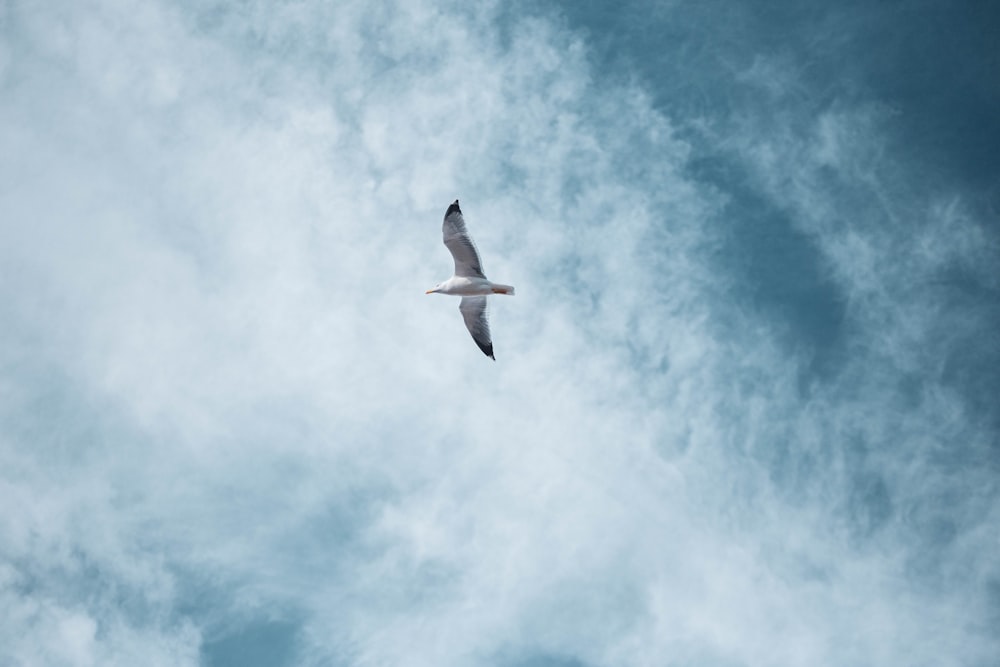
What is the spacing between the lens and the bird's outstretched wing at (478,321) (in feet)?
153

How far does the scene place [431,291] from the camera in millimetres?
45281

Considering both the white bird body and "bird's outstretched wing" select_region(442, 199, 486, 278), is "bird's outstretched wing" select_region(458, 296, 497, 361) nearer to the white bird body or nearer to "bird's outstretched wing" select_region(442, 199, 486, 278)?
the white bird body

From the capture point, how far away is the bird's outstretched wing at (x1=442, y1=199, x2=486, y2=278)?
43625 millimetres

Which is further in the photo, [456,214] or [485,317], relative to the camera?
[485,317]

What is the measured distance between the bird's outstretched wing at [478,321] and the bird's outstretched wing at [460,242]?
2.28m

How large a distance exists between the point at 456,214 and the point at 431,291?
13.8ft

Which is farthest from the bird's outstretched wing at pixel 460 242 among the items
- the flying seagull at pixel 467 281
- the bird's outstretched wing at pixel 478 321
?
the bird's outstretched wing at pixel 478 321

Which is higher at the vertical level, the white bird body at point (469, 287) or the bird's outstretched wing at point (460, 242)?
the bird's outstretched wing at point (460, 242)

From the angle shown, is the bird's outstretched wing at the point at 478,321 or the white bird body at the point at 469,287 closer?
the white bird body at the point at 469,287

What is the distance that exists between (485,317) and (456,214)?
19.8ft

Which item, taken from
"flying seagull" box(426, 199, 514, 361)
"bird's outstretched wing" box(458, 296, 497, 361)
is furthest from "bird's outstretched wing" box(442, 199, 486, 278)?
"bird's outstretched wing" box(458, 296, 497, 361)

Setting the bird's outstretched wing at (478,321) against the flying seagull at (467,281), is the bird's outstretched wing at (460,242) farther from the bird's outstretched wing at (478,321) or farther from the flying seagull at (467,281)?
the bird's outstretched wing at (478,321)

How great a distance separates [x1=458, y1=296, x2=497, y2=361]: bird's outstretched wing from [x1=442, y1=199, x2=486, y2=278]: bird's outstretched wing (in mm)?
2277

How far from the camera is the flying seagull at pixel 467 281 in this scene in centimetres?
4372
